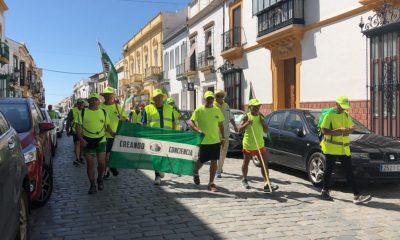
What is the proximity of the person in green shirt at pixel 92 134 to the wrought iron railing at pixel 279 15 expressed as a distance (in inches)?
380

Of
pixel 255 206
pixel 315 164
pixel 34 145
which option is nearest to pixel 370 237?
pixel 255 206

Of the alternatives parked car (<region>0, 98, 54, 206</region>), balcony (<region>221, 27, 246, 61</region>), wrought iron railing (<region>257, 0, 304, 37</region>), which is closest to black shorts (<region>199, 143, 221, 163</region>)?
parked car (<region>0, 98, 54, 206</region>)

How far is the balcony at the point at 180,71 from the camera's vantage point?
28686 mm

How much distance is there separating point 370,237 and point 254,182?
364 centimetres

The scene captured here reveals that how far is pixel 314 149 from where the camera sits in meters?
8.43

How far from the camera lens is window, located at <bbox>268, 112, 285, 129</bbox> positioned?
10099mm

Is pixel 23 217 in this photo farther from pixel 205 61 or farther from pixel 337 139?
pixel 205 61

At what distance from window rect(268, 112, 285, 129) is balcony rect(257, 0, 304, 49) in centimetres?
595

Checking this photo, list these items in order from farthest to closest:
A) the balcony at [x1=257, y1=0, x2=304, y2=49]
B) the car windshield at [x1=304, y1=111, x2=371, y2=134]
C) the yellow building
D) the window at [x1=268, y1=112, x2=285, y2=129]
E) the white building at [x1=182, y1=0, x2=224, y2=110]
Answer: the yellow building → the white building at [x1=182, y1=0, x2=224, y2=110] → the balcony at [x1=257, y1=0, x2=304, y2=49] → the window at [x1=268, y1=112, x2=285, y2=129] → the car windshield at [x1=304, y1=111, x2=371, y2=134]

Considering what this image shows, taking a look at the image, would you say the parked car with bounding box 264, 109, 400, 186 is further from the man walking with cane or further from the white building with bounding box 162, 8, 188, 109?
the white building with bounding box 162, 8, 188, 109

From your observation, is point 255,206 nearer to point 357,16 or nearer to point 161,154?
point 161,154

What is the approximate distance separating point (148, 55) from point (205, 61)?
1539 cm

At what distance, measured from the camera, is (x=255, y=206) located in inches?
263

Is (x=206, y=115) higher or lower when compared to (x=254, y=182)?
higher
